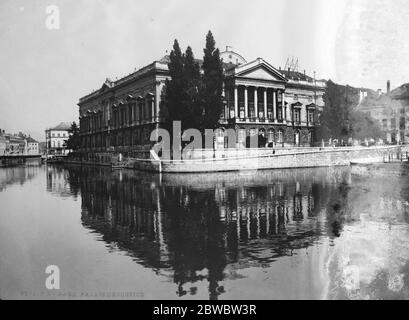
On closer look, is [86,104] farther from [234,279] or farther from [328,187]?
[234,279]

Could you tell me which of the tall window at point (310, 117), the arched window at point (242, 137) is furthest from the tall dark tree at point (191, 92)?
the tall window at point (310, 117)

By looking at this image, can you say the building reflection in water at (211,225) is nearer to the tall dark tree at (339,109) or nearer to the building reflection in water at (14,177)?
the building reflection in water at (14,177)

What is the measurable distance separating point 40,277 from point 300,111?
56.5 metres

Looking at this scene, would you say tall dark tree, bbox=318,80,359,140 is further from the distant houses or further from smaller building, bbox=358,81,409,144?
the distant houses

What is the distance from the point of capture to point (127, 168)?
50.3 m

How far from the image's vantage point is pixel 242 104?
53.8 m

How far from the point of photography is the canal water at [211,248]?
775cm

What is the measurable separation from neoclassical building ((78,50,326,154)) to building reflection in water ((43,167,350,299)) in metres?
29.5

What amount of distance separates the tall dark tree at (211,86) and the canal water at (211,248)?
72.3 ft

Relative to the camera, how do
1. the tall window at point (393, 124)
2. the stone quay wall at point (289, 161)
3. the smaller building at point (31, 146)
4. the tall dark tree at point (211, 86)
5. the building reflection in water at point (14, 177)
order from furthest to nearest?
1. the smaller building at point (31, 146)
2. the tall window at point (393, 124)
3. the tall dark tree at point (211, 86)
4. the stone quay wall at point (289, 161)
5. the building reflection in water at point (14, 177)

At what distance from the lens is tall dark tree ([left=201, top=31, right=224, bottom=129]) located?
134 feet

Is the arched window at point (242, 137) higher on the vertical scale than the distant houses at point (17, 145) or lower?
lower

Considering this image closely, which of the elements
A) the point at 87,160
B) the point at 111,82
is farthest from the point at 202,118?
the point at 87,160

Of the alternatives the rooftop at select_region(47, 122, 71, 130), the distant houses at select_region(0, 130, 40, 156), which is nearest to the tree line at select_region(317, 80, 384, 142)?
the distant houses at select_region(0, 130, 40, 156)
